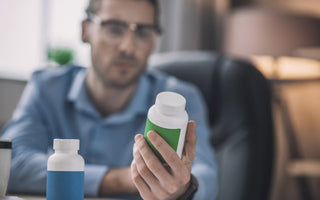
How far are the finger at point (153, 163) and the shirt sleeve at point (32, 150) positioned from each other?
18cm

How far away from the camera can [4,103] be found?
1.92m

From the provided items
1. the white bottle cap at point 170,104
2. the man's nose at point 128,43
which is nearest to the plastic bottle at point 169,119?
the white bottle cap at point 170,104

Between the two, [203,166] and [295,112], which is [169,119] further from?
[295,112]

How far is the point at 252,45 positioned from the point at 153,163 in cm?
176

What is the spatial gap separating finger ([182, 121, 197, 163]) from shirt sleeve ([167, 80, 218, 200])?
0.12 metres

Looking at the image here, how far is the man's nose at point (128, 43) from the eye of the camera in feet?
3.75

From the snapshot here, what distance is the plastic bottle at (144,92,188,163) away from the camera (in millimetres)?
518

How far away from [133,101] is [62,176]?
699 mm

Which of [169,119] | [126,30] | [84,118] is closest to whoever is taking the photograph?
[169,119]

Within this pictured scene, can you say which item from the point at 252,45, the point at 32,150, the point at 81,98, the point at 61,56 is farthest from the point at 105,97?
the point at 252,45

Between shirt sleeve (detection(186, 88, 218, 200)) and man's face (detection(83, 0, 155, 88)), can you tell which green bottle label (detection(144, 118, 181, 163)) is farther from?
man's face (detection(83, 0, 155, 88))

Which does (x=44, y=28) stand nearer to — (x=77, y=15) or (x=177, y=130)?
(x=77, y=15)

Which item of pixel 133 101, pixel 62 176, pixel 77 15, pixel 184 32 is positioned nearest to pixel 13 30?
pixel 77 15

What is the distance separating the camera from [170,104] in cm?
52
